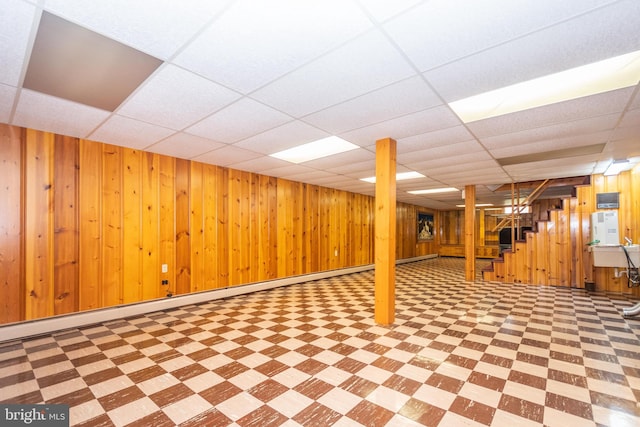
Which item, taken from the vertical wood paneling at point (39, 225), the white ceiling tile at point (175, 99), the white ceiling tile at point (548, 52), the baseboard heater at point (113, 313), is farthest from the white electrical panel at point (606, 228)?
the vertical wood paneling at point (39, 225)

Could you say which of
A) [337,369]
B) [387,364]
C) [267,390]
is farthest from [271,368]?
[387,364]

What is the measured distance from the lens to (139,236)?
429cm

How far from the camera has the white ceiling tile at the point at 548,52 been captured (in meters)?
1.62

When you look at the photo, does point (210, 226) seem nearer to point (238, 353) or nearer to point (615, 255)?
point (238, 353)

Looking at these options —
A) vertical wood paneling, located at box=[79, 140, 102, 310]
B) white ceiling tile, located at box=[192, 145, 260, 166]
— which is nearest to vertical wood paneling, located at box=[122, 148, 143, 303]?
vertical wood paneling, located at box=[79, 140, 102, 310]

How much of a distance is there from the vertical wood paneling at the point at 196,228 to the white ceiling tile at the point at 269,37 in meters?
3.12

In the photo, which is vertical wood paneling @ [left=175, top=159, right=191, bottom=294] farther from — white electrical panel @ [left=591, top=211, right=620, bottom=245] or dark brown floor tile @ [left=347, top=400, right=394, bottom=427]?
white electrical panel @ [left=591, top=211, right=620, bottom=245]

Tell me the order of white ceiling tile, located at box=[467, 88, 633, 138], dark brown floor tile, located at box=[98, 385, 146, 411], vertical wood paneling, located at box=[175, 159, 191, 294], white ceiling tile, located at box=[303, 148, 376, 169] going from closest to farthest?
dark brown floor tile, located at box=[98, 385, 146, 411]
white ceiling tile, located at box=[467, 88, 633, 138]
white ceiling tile, located at box=[303, 148, 376, 169]
vertical wood paneling, located at box=[175, 159, 191, 294]

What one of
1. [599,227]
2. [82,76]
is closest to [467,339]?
[82,76]

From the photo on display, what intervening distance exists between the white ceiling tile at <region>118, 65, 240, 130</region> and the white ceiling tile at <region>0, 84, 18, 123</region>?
799mm

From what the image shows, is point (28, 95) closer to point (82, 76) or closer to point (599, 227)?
point (82, 76)

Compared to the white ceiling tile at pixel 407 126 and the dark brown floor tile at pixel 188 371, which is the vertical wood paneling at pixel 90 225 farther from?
the white ceiling tile at pixel 407 126

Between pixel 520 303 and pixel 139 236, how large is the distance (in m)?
6.62

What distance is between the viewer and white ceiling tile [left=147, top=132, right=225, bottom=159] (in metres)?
3.75
